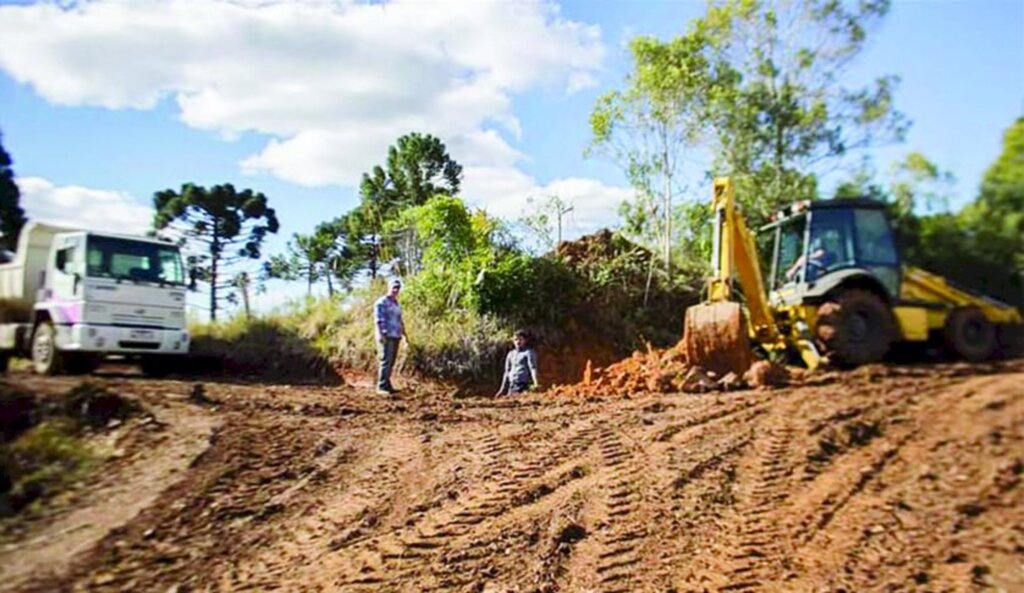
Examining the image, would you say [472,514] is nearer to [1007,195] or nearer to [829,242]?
[1007,195]

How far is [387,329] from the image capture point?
955 centimetres

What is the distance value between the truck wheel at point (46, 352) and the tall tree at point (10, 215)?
1.87m

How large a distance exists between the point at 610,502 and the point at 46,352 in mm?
8752

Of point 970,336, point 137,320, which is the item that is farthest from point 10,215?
point 970,336

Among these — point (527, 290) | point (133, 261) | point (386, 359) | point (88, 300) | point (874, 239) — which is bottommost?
point (386, 359)

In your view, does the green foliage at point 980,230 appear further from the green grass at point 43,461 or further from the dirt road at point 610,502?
the green grass at point 43,461

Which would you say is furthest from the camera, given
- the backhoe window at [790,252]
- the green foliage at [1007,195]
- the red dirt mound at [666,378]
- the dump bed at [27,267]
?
the dump bed at [27,267]

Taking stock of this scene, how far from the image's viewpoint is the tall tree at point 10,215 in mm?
11227

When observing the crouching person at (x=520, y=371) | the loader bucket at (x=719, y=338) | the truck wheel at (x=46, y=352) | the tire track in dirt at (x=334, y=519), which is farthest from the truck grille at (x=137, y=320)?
the loader bucket at (x=719, y=338)

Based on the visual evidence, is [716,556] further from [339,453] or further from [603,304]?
[603,304]

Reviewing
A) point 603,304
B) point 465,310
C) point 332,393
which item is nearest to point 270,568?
point 332,393

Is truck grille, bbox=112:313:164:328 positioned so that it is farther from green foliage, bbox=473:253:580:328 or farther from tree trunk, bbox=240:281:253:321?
green foliage, bbox=473:253:580:328

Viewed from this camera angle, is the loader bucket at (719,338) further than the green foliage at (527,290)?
No

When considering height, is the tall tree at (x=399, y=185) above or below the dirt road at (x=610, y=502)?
above
